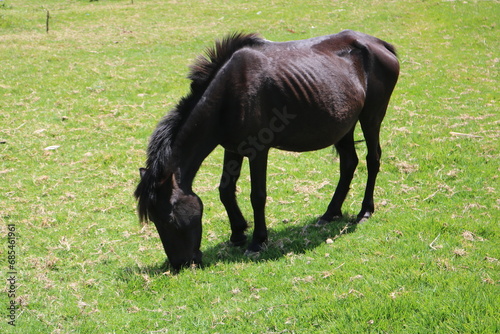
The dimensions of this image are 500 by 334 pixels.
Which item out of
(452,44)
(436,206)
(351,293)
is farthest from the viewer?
(452,44)

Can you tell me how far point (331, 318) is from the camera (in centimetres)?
450

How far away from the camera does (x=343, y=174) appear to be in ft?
23.6

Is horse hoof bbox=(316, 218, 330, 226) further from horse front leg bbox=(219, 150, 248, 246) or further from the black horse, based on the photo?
horse front leg bbox=(219, 150, 248, 246)

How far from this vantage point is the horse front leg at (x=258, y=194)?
5947 millimetres

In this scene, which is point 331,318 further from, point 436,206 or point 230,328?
point 436,206

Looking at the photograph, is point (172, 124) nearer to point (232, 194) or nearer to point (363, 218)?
point (232, 194)

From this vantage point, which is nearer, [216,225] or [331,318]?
[331,318]

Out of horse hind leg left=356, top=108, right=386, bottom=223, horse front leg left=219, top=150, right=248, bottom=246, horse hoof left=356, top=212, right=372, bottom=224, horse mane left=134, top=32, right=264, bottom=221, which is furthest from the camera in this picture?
horse hind leg left=356, top=108, right=386, bottom=223

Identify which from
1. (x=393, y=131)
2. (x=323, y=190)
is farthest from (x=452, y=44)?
(x=323, y=190)

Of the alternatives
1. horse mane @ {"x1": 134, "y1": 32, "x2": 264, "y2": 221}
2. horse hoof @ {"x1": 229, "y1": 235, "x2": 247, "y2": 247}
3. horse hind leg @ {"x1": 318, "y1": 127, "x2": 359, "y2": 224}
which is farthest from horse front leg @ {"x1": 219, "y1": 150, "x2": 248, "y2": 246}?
horse hind leg @ {"x1": 318, "y1": 127, "x2": 359, "y2": 224}

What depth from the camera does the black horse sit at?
5512mm

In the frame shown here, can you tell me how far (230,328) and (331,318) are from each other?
0.92 m

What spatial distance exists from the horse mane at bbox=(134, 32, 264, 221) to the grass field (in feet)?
3.21

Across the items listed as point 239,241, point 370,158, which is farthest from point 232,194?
point 370,158
